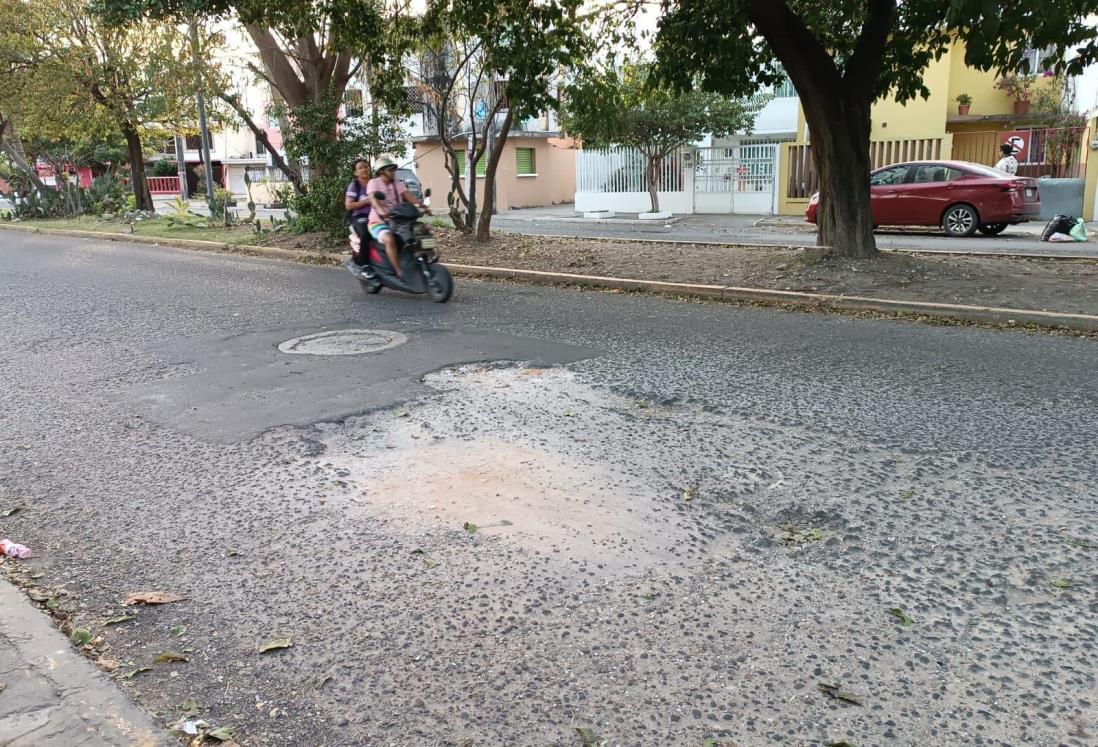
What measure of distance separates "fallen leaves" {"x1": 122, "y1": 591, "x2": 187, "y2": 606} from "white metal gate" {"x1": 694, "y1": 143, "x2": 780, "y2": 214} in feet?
83.9

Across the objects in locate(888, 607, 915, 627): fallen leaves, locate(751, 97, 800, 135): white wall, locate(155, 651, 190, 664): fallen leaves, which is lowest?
locate(888, 607, 915, 627): fallen leaves

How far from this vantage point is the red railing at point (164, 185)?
57188 mm

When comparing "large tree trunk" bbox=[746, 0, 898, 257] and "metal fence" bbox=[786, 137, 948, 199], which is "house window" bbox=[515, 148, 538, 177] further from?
"large tree trunk" bbox=[746, 0, 898, 257]

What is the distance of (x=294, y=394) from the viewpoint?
19.8 feet

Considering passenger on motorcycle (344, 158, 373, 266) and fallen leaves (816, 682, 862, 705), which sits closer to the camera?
fallen leaves (816, 682, 862, 705)

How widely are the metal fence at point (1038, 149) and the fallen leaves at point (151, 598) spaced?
79.6ft

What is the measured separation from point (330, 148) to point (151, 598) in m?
13.7

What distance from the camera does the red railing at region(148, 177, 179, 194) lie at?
57188 mm

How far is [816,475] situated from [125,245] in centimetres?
1912

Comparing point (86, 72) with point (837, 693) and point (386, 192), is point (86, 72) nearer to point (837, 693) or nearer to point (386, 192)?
point (386, 192)

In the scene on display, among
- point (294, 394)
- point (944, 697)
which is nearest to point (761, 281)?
point (294, 394)

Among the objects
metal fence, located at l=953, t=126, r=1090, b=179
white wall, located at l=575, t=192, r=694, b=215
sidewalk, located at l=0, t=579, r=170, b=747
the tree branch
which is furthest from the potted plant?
sidewalk, located at l=0, t=579, r=170, b=747

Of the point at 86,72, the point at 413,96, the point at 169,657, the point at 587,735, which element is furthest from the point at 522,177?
the point at 587,735

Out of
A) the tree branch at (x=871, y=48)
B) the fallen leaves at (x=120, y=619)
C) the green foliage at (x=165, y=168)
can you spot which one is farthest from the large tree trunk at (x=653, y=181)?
the green foliage at (x=165, y=168)
